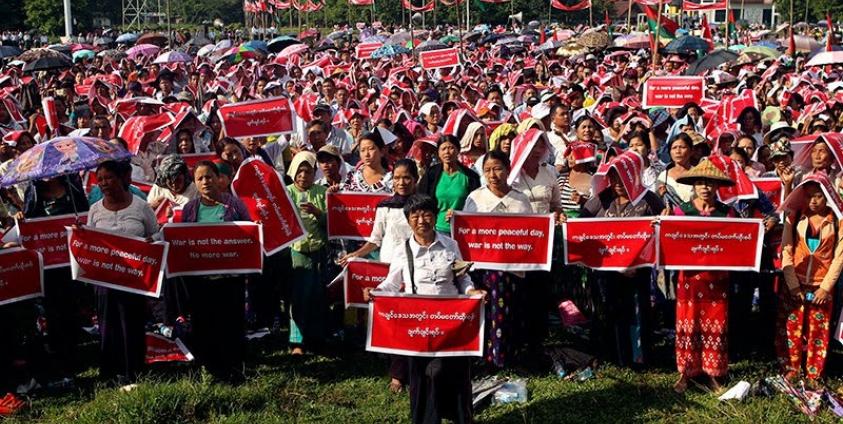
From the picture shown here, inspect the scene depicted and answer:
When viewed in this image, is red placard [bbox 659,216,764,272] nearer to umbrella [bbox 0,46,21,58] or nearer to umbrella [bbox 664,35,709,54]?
umbrella [bbox 664,35,709,54]

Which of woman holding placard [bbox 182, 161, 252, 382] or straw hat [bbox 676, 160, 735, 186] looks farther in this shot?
woman holding placard [bbox 182, 161, 252, 382]

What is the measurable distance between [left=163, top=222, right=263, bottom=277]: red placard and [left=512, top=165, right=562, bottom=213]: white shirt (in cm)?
182

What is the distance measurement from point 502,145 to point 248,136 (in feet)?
9.76

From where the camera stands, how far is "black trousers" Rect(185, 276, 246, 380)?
22.5 ft

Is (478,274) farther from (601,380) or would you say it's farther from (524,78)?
(524,78)

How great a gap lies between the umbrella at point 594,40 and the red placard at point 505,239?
25.5 meters

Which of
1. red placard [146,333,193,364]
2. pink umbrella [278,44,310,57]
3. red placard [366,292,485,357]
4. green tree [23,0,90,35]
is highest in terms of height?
green tree [23,0,90,35]

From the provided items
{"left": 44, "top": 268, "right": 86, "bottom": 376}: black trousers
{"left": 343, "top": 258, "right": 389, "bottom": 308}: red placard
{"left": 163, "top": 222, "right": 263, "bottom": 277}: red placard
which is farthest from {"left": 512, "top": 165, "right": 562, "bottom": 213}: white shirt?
{"left": 44, "top": 268, "right": 86, "bottom": 376}: black trousers

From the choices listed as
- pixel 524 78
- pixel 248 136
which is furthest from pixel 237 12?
pixel 248 136

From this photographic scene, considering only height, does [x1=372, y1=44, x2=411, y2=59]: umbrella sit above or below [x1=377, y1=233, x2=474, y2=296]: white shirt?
above

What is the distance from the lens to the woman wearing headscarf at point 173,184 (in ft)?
23.8

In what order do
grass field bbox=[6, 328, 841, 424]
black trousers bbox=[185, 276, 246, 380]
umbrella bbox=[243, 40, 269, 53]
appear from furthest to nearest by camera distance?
umbrella bbox=[243, 40, 269, 53] → black trousers bbox=[185, 276, 246, 380] → grass field bbox=[6, 328, 841, 424]

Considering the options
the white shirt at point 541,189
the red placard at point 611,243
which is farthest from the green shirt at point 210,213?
the red placard at point 611,243

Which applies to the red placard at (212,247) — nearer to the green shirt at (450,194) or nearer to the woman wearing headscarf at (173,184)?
the woman wearing headscarf at (173,184)
